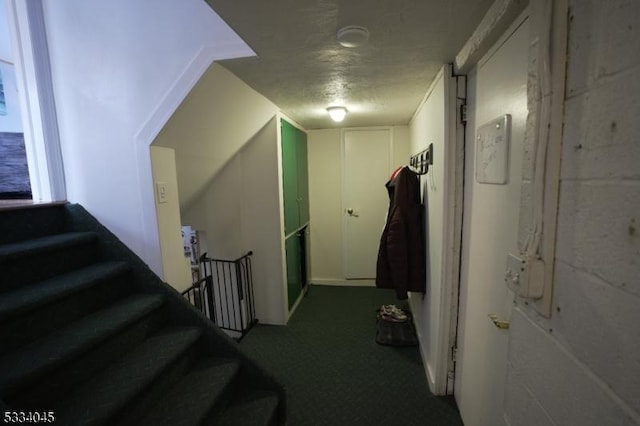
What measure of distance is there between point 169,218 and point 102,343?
72 cm

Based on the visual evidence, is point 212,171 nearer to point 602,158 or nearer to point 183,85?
point 183,85

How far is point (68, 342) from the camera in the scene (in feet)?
3.76

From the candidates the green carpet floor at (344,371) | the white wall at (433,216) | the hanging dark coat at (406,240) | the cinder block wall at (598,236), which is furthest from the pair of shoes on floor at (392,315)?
the cinder block wall at (598,236)

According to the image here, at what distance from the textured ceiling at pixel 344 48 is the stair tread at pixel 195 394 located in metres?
1.66

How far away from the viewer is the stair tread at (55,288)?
1117mm

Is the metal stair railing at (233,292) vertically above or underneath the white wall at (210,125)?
underneath

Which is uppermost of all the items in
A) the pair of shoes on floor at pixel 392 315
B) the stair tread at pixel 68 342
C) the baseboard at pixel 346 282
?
the stair tread at pixel 68 342

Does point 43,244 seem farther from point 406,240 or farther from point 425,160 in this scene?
point 425,160

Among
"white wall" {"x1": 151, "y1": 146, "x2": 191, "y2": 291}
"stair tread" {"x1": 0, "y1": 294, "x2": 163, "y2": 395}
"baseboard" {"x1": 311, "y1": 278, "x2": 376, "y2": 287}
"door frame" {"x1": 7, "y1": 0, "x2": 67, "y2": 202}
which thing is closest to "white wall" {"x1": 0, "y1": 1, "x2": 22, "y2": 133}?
"door frame" {"x1": 7, "y1": 0, "x2": 67, "y2": 202}

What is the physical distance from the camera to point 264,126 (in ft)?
8.47

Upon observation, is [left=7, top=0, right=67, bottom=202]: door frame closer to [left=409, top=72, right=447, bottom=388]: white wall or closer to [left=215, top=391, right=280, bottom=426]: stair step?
[left=215, top=391, right=280, bottom=426]: stair step

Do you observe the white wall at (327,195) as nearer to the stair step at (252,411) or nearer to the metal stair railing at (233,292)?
the metal stair railing at (233,292)

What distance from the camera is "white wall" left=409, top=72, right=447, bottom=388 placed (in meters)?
1.70

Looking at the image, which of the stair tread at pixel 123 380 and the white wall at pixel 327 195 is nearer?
the stair tread at pixel 123 380
